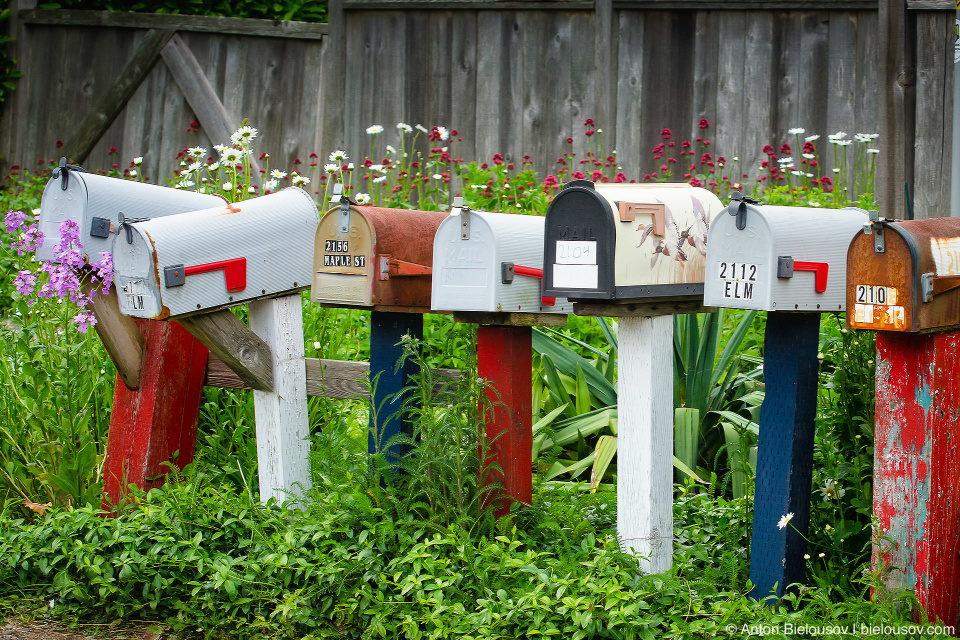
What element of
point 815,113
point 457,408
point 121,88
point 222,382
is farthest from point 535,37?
point 457,408

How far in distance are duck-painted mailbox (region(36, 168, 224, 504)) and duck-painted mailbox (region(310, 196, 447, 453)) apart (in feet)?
2.27

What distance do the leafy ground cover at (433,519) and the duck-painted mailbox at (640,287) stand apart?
17 centimetres

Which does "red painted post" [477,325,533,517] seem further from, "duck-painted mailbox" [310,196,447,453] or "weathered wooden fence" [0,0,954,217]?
"weathered wooden fence" [0,0,954,217]

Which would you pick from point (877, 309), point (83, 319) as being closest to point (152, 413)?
point (83, 319)

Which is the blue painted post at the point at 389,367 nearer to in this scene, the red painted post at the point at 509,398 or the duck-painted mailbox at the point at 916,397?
the red painted post at the point at 509,398

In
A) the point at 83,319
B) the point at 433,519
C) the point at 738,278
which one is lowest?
the point at 433,519

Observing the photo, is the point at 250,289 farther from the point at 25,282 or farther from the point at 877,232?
the point at 877,232

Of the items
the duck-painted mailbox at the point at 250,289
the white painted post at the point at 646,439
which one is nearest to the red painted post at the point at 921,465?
the white painted post at the point at 646,439

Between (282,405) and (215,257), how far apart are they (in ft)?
1.75

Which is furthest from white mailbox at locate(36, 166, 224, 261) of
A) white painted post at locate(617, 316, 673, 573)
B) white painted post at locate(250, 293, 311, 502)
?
white painted post at locate(617, 316, 673, 573)

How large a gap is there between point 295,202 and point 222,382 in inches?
30.2

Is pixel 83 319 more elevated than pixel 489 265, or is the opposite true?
pixel 489 265

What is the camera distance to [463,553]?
247 cm

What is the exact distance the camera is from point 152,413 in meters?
3.15
